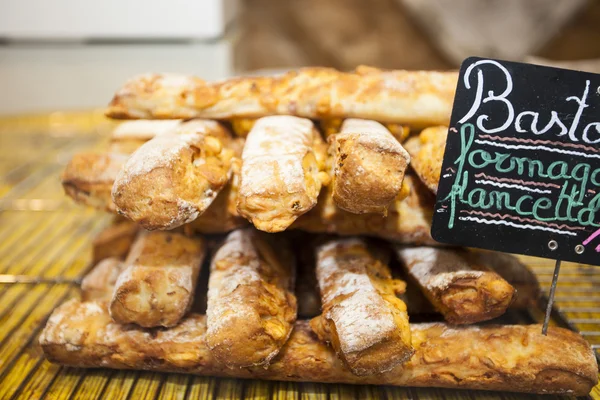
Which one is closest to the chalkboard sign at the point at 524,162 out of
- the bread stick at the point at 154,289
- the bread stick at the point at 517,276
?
the bread stick at the point at 517,276

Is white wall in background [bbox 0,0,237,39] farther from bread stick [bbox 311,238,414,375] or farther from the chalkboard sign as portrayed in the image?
the chalkboard sign

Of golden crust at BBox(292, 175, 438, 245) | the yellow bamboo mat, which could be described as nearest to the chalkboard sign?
golden crust at BBox(292, 175, 438, 245)

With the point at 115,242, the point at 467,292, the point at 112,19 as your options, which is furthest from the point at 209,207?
the point at 112,19

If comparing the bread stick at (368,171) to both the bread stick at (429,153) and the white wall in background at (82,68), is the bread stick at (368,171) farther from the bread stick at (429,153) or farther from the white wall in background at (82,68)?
the white wall in background at (82,68)

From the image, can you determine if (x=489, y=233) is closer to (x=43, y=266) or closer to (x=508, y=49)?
(x=43, y=266)

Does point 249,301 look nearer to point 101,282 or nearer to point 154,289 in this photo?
point 154,289

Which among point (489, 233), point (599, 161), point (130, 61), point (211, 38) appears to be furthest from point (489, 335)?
point (130, 61)
